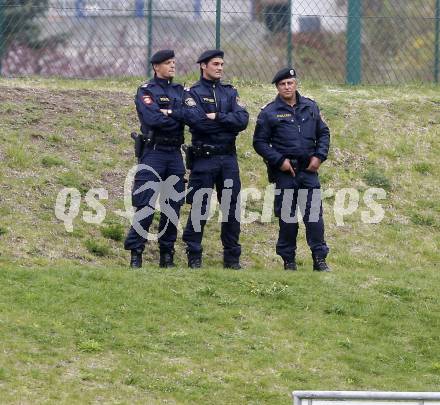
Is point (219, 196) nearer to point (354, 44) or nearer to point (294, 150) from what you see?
point (294, 150)

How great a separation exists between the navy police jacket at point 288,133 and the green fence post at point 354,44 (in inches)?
233

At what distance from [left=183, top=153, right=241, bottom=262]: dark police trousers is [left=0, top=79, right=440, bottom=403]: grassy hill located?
13.2 inches

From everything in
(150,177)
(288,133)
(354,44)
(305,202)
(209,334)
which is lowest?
(209,334)

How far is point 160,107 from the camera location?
12031mm

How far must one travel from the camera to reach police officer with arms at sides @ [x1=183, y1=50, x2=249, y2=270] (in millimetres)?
11898

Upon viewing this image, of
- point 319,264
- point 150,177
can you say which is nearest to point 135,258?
point 150,177

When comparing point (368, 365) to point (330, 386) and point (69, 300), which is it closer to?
point (330, 386)

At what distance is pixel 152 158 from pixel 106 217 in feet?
5.22

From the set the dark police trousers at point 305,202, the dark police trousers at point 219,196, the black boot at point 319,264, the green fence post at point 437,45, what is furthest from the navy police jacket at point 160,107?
the green fence post at point 437,45

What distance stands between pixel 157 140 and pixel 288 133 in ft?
4.19

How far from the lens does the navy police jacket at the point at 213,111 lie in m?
11.9

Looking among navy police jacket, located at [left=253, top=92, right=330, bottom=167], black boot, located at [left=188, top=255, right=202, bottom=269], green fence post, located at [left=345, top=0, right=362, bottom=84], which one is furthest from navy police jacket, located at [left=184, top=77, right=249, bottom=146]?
green fence post, located at [left=345, top=0, right=362, bottom=84]

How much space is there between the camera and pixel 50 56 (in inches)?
685

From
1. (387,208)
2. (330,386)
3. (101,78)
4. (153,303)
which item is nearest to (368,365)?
(330,386)
